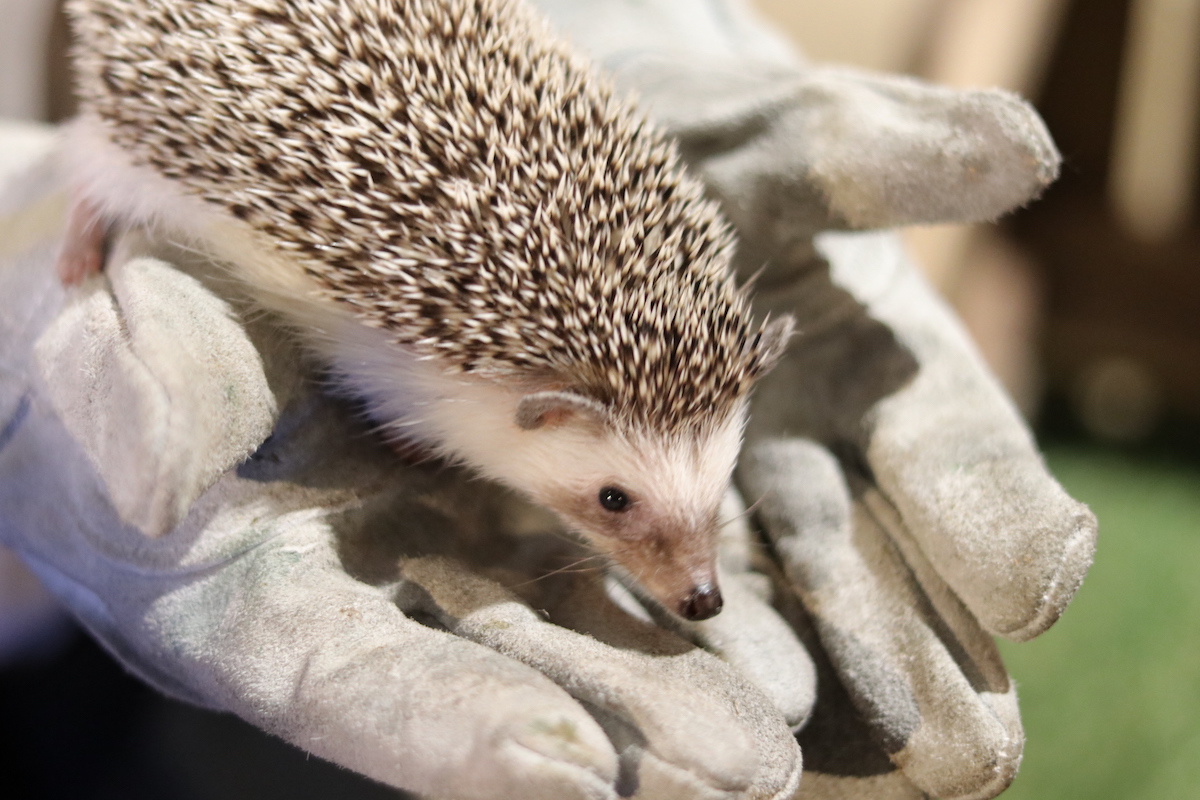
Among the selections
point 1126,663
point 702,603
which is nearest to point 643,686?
point 702,603

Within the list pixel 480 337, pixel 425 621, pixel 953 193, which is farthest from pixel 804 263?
pixel 425 621

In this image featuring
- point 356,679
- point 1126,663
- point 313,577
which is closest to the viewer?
point 356,679

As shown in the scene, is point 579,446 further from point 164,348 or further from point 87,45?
point 87,45

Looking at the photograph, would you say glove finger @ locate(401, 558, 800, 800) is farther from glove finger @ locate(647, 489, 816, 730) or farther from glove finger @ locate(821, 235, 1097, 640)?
glove finger @ locate(821, 235, 1097, 640)

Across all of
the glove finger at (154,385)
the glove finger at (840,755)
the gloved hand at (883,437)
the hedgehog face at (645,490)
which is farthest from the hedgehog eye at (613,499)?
the glove finger at (154,385)

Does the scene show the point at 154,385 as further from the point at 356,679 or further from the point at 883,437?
the point at 883,437

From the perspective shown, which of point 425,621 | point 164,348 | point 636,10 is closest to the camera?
point 164,348

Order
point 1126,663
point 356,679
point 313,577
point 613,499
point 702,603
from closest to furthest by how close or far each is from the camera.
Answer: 1. point 356,679
2. point 313,577
3. point 702,603
4. point 613,499
5. point 1126,663
